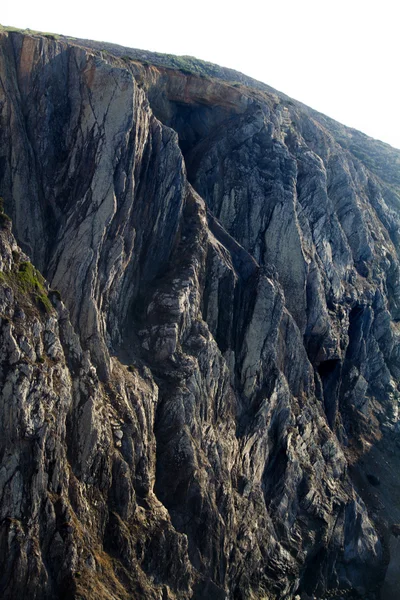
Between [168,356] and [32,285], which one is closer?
[32,285]

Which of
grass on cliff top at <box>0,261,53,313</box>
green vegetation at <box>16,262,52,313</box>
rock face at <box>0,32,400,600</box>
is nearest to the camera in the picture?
rock face at <box>0,32,400,600</box>

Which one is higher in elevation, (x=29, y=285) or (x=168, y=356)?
(x=168, y=356)

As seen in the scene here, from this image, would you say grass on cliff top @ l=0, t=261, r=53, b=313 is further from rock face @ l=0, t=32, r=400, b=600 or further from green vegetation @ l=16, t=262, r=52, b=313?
rock face @ l=0, t=32, r=400, b=600

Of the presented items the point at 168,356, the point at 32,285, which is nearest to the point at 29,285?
the point at 32,285

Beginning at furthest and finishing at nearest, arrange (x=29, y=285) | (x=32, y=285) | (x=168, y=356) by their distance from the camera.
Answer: (x=168, y=356), (x=32, y=285), (x=29, y=285)

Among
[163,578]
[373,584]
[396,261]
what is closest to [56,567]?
[163,578]

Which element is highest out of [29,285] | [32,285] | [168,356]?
[168,356]

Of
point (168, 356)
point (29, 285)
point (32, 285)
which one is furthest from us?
point (168, 356)

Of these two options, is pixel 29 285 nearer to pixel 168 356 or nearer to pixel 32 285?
pixel 32 285

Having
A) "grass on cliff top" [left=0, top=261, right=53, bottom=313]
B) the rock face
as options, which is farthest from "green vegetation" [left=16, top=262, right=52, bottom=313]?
the rock face
